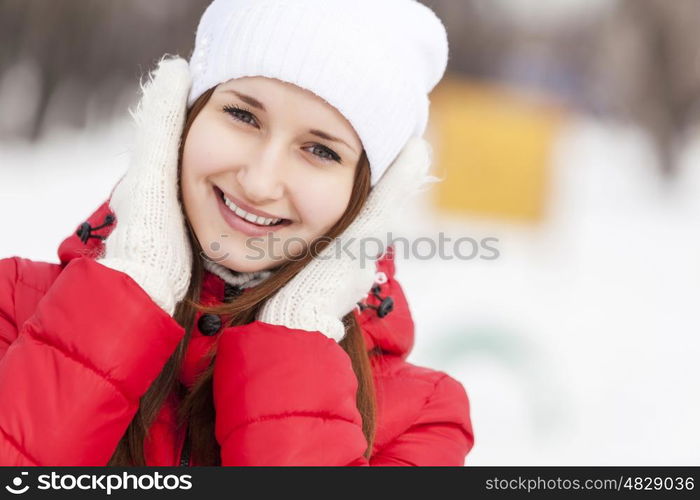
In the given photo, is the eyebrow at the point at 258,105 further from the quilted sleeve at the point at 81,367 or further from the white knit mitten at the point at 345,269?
the quilted sleeve at the point at 81,367

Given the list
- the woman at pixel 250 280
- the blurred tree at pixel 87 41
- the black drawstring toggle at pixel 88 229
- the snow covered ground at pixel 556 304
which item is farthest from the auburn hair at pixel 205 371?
the blurred tree at pixel 87 41

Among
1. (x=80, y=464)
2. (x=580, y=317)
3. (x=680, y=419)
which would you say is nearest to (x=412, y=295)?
(x=580, y=317)

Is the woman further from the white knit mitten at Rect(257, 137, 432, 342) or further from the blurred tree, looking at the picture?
the blurred tree

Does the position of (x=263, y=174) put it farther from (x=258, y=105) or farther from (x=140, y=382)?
(x=140, y=382)

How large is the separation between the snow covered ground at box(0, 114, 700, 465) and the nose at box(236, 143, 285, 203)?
1.55 meters

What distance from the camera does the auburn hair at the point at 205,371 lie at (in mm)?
1114

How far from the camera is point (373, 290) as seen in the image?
134 centimetres

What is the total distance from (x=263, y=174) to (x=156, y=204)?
18 cm

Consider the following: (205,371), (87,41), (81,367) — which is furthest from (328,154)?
(87,41)

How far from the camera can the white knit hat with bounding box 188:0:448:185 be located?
1.18 meters

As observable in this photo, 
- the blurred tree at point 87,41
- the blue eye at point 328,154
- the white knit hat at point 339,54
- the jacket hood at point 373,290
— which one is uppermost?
the blurred tree at point 87,41

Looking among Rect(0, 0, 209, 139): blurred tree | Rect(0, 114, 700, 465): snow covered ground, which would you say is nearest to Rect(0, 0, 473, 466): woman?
Rect(0, 114, 700, 465): snow covered ground

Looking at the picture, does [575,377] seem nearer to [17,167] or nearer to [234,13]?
[234,13]

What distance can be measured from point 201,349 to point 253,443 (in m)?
0.22
